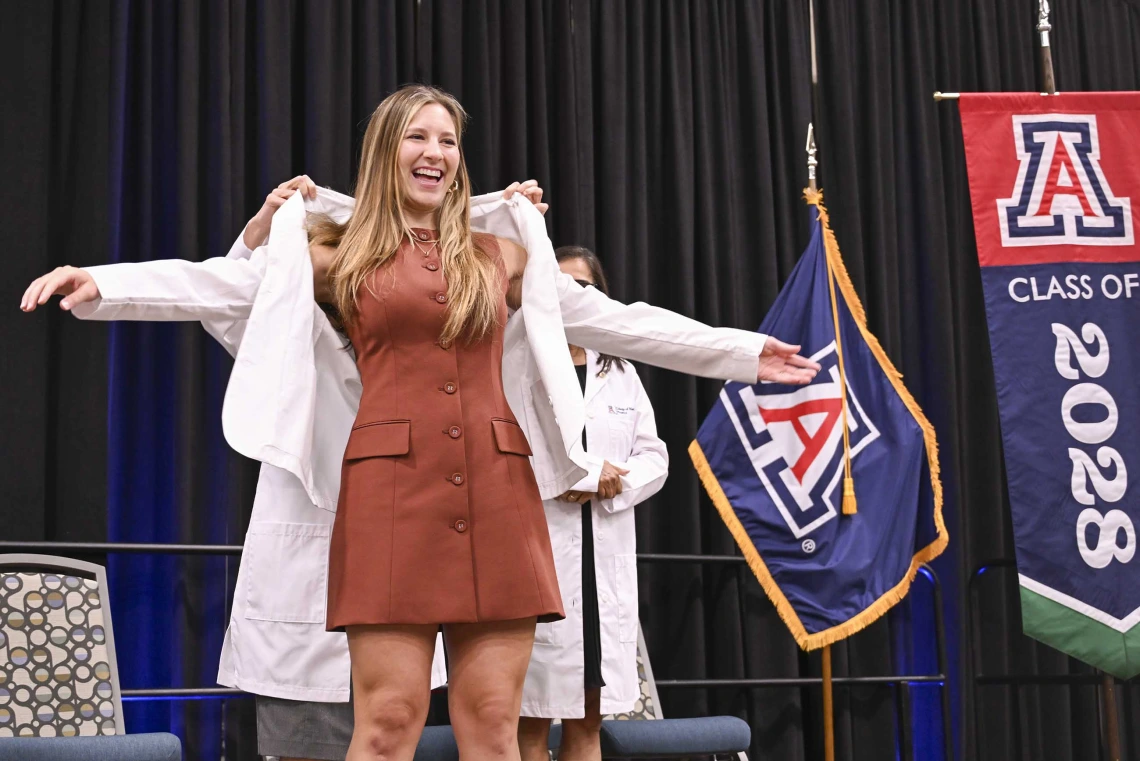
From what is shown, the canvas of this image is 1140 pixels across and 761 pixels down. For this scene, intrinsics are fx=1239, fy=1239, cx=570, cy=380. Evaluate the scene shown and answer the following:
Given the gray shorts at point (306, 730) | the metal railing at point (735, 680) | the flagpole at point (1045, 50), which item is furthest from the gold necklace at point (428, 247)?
the flagpole at point (1045, 50)

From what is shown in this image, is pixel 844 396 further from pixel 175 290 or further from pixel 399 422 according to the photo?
pixel 175 290

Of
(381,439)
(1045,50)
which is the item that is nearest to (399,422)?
(381,439)

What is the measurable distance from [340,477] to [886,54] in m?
3.67

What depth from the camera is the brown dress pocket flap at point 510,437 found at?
6.25ft

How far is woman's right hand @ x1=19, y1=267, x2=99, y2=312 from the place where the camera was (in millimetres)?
1801

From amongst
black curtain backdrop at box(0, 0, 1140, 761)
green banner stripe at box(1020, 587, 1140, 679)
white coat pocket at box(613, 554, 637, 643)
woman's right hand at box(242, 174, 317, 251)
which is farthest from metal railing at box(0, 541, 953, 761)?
woman's right hand at box(242, 174, 317, 251)

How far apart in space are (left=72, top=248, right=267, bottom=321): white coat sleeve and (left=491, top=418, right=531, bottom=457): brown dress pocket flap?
0.46 metres

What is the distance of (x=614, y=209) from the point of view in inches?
170

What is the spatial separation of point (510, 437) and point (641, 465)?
1.25 meters

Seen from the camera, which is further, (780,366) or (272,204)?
(780,366)

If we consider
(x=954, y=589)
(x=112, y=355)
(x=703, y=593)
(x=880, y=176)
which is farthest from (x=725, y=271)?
(x=112, y=355)

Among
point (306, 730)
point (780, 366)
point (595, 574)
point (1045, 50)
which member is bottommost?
point (306, 730)

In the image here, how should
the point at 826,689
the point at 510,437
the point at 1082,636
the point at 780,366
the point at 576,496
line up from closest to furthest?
the point at 510,437, the point at 780,366, the point at 576,496, the point at 1082,636, the point at 826,689

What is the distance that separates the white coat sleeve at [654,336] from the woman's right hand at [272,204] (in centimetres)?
47
